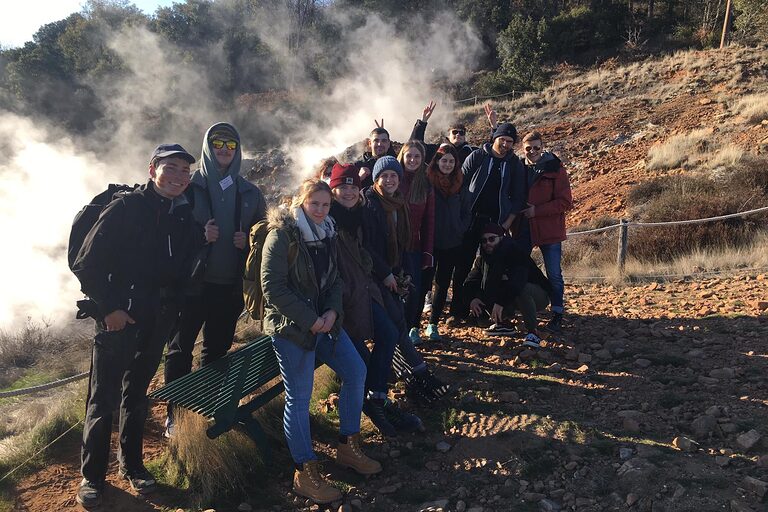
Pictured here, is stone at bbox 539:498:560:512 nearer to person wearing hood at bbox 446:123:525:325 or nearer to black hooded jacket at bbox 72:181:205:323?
black hooded jacket at bbox 72:181:205:323

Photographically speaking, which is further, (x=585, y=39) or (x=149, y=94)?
(x=149, y=94)

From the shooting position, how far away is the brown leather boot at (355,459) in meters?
3.00

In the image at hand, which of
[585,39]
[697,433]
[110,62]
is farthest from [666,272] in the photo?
[110,62]

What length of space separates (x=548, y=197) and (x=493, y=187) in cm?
47

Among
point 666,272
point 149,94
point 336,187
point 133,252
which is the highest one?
point 149,94

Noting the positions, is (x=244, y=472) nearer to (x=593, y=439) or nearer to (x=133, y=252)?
(x=133, y=252)

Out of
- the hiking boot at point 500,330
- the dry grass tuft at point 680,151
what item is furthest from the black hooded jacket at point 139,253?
the dry grass tuft at point 680,151

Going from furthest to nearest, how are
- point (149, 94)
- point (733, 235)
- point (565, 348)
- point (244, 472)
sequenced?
1. point (149, 94)
2. point (733, 235)
3. point (565, 348)
4. point (244, 472)

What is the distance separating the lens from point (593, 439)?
3057 mm

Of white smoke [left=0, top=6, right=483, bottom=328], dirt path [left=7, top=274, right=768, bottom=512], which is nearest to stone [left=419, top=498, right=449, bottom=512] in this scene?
dirt path [left=7, top=274, right=768, bottom=512]

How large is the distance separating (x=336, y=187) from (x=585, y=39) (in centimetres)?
3100

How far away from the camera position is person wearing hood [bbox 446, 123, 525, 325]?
15.1ft

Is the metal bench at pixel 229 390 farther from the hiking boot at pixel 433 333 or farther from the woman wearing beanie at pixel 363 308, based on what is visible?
the hiking boot at pixel 433 333

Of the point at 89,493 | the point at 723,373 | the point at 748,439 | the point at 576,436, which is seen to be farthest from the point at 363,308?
the point at 723,373
